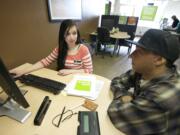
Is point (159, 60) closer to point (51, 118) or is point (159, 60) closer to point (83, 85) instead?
point (83, 85)

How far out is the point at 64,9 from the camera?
2.70 meters

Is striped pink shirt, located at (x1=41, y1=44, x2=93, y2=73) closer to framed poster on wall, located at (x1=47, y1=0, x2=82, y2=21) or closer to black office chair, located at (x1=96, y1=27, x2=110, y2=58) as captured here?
framed poster on wall, located at (x1=47, y1=0, x2=82, y2=21)

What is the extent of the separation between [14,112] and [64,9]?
2.31 metres

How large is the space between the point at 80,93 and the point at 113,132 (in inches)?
16.4

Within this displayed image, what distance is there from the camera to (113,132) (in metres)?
0.83

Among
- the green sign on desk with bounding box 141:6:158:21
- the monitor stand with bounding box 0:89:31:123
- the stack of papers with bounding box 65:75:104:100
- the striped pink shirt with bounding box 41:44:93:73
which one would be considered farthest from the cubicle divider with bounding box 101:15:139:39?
the monitor stand with bounding box 0:89:31:123

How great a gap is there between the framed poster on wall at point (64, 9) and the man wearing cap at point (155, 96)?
1.97m

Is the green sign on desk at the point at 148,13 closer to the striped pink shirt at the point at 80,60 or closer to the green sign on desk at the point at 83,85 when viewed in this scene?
the striped pink shirt at the point at 80,60

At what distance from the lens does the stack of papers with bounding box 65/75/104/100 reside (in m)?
1.13

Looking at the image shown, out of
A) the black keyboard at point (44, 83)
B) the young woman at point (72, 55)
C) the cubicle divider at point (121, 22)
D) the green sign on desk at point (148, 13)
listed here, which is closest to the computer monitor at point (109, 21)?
the cubicle divider at point (121, 22)

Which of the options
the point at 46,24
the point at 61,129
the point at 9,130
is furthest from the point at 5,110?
the point at 46,24

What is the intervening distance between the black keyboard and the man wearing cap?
1.70ft

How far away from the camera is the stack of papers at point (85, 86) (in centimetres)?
113

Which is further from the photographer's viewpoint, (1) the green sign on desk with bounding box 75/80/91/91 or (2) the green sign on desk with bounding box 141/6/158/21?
(2) the green sign on desk with bounding box 141/6/158/21
